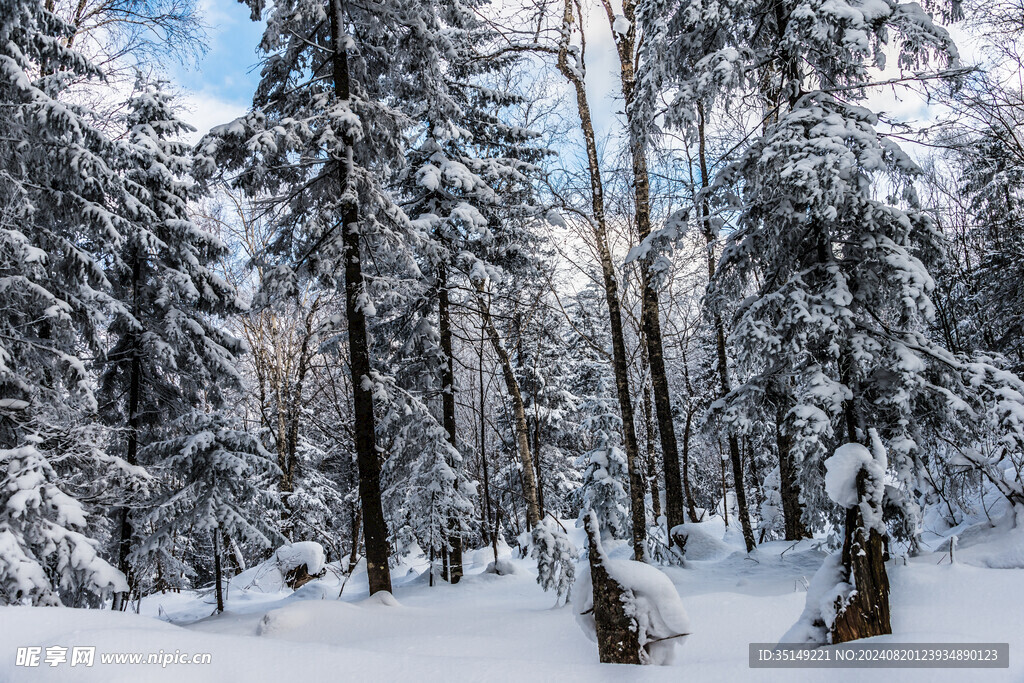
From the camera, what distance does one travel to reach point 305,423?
84.5ft

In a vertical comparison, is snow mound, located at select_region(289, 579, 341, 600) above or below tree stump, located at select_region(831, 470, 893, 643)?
below

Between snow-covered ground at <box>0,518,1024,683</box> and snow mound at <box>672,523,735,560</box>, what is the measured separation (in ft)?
1.21

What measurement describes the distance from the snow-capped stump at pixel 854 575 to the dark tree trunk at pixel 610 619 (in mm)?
860

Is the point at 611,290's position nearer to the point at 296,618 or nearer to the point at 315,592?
the point at 296,618

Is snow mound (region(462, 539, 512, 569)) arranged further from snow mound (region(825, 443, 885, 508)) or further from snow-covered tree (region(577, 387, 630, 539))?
snow mound (region(825, 443, 885, 508))

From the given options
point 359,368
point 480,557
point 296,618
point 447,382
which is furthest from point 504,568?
point 296,618

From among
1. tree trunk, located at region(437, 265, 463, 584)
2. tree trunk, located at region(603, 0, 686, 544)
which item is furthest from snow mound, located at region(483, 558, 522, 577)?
tree trunk, located at region(603, 0, 686, 544)

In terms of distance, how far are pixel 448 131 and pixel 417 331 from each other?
14.8 ft

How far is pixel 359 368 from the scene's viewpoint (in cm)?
913

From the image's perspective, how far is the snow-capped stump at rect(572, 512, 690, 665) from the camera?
2.97 meters

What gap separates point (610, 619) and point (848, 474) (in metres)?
1.61

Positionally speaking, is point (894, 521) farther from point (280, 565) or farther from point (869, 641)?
point (280, 565)

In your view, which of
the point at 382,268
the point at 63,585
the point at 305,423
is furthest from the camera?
the point at 305,423

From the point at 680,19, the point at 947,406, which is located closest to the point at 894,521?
the point at 947,406
